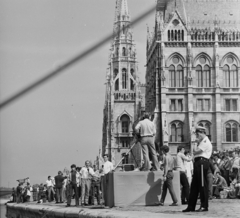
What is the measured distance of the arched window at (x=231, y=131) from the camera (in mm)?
64750

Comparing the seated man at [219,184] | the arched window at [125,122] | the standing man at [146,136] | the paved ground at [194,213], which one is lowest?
the paved ground at [194,213]

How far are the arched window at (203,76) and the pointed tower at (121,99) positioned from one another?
1255 cm

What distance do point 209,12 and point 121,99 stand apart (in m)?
17.8

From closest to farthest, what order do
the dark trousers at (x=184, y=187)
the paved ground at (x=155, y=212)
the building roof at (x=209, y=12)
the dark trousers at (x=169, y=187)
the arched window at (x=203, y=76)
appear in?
the paved ground at (x=155, y=212) < the dark trousers at (x=169, y=187) < the dark trousers at (x=184, y=187) < the arched window at (x=203, y=76) < the building roof at (x=209, y=12)

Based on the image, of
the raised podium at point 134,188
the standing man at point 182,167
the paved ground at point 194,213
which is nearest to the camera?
the paved ground at point 194,213

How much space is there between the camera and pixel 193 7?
71125 mm

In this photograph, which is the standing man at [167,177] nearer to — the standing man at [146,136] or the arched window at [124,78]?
the standing man at [146,136]

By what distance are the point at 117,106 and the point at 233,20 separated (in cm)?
1990

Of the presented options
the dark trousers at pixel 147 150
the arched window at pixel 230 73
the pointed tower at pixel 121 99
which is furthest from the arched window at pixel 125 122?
the dark trousers at pixel 147 150

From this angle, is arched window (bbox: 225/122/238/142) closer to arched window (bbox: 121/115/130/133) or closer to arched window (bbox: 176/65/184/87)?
arched window (bbox: 176/65/184/87)

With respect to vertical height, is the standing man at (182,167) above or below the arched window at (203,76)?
below

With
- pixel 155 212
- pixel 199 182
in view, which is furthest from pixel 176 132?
pixel 199 182

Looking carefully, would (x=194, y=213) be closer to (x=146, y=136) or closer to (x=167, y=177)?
(x=167, y=177)

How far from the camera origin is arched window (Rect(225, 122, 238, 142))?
6475 cm
